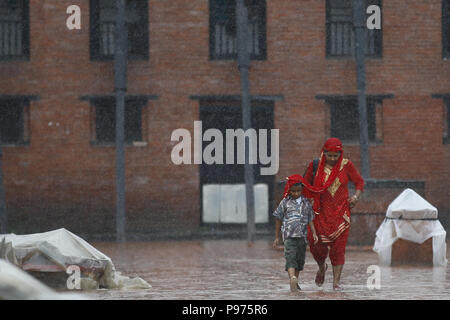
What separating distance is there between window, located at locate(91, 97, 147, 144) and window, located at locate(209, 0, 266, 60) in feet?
8.01

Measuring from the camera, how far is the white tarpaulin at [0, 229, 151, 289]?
12.1 m

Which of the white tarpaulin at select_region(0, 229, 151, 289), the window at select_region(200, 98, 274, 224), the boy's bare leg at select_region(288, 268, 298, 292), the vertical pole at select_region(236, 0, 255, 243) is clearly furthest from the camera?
the window at select_region(200, 98, 274, 224)

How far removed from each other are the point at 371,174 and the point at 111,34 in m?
7.76

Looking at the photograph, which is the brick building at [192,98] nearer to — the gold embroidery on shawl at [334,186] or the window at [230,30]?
the window at [230,30]

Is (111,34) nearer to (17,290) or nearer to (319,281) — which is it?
(319,281)

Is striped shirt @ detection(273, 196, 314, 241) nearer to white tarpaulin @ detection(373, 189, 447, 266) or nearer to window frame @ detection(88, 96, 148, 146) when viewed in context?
white tarpaulin @ detection(373, 189, 447, 266)

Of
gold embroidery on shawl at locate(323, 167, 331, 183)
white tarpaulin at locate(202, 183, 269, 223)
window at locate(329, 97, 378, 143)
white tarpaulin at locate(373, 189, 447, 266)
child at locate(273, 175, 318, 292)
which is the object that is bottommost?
white tarpaulin at locate(202, 183, 269, 223)

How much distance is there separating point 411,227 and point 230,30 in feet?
42.6

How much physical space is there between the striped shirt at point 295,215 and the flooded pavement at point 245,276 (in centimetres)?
67

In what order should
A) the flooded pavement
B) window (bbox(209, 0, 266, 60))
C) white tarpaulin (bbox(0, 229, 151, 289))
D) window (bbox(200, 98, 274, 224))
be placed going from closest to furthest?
the flooded pavement < white tarpaulin (bbox(0, 229, 151, 289)) < window (bbox(200, 98, 274, 224)) < window (bbox(209, 0, 266, 60))

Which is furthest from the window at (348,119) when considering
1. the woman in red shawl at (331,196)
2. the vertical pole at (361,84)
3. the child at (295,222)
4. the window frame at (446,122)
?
the child at (295,222)

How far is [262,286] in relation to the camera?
12961 mm

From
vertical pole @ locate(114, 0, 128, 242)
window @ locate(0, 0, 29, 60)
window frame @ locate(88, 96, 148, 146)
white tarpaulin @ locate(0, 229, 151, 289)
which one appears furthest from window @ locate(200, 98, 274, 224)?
white tarpaulin @ locate(0, 229, 151, 289)

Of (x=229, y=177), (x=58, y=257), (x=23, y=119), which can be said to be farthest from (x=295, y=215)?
(x=23, y=119)
